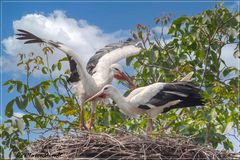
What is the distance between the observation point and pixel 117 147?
183 inches

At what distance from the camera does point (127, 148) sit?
463cm

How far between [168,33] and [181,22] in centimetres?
27

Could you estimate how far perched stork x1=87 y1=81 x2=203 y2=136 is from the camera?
19.6 feet

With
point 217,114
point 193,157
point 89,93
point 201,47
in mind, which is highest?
point 201,47

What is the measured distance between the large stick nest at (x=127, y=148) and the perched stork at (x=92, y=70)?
5.52 feet

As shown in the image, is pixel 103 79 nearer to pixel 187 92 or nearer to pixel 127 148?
pixel 187 92

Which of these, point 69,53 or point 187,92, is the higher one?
point 69,53

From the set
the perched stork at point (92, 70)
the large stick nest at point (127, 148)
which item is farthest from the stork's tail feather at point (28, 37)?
the large stick nest at point (127, 148)

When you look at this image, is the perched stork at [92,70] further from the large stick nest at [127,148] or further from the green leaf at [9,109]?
the large stick nest at [127,148]

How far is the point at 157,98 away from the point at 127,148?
1.52 meters

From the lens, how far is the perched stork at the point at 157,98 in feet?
19.6

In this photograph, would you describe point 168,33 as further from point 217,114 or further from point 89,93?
point 217,114

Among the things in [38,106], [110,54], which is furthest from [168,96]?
[110,54]

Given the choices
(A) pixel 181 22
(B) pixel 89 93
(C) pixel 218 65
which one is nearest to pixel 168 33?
(A) pixel 181 22
